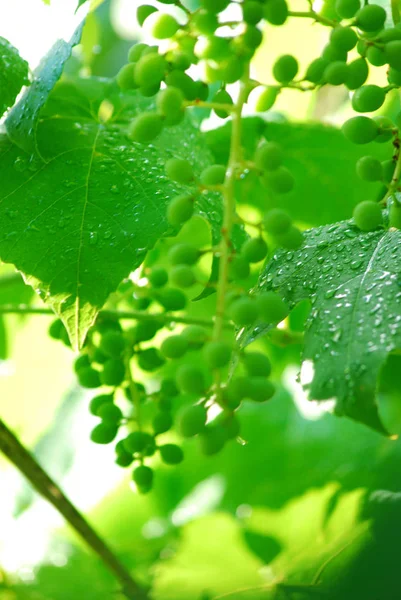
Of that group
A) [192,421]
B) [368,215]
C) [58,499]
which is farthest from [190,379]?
[58,499]

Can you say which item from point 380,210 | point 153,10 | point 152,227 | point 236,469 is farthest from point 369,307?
point 236,469

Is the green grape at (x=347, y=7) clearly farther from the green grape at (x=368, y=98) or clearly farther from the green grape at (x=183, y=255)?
the green grape at (x=183, y=255)

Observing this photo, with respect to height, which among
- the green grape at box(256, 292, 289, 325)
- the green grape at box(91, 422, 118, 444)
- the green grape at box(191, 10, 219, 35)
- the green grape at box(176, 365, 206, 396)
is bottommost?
the green grape at box(91, 422, 118, 444)

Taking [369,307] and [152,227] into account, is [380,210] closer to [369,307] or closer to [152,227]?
[369,307]

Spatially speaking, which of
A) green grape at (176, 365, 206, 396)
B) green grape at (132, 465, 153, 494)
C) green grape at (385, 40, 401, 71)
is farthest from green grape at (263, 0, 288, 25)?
green grape at (132, 465, 153, 494)

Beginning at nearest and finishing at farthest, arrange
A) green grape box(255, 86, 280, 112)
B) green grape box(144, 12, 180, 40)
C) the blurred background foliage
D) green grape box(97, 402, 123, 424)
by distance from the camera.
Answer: green grape box(144, 12, 180, 40) → green grape box(255, 86, 280, 112) → green grape box(97, 402, 123, 424) → the blurred background foliage

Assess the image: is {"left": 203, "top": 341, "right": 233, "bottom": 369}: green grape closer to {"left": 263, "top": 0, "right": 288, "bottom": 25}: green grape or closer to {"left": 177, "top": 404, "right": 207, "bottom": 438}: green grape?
{"left": 177, "top": 404, "right": 207, "bottom": 438}: green grape
